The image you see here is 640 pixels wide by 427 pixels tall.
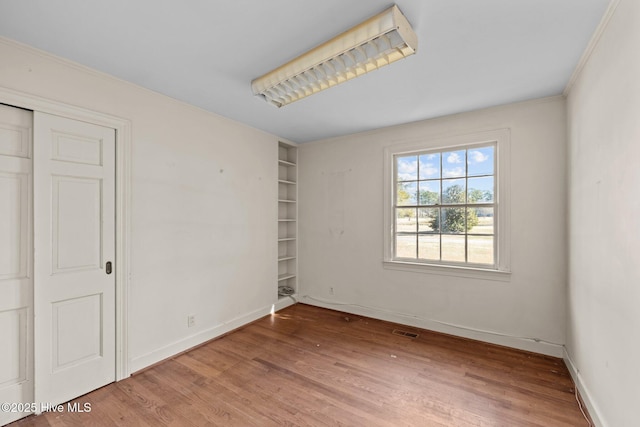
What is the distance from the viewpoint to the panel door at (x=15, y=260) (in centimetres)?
186

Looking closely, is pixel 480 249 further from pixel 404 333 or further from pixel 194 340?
pixel 194 340

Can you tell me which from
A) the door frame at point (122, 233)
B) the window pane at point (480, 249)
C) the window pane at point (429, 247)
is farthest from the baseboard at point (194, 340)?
the window pane at point (480, 249)

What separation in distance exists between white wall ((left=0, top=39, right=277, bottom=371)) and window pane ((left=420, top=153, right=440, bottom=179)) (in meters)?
2.17

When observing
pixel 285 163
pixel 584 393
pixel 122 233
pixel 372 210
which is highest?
pixel 285 163

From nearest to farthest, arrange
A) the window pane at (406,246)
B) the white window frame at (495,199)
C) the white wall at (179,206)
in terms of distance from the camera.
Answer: the white wall at (179,206) → the white window frame at (495,199) → the window pane at (406,246)

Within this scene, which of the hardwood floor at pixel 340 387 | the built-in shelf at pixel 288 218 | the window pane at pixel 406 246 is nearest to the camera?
the hardwood floor at pixel 340 387

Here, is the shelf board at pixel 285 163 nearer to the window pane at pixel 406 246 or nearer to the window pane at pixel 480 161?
the window pane at pixel 406 246

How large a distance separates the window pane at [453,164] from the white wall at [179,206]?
2.42 m

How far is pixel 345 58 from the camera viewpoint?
6.30ft

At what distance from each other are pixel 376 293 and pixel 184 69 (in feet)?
11.0

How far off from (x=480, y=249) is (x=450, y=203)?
2.05ft

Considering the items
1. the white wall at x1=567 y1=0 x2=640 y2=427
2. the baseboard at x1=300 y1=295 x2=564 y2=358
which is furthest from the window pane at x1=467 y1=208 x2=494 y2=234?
the baseboard at x1=300 y1=295 x2=564 y2=358

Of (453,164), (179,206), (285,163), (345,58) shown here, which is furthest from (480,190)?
(179,206)

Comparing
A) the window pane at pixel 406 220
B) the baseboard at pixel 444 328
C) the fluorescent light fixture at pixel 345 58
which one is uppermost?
the fluorescent light fixture at pixel 345 58
